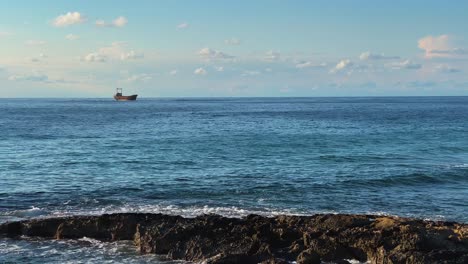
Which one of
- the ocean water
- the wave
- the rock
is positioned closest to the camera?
the rock

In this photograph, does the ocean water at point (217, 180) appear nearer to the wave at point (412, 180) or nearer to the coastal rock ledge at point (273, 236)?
the wave at point (412, 180)

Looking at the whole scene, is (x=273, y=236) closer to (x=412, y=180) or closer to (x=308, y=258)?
(x=308, y=258)

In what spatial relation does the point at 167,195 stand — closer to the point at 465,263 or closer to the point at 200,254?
the point at 200,254

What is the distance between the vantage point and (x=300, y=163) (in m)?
45.1

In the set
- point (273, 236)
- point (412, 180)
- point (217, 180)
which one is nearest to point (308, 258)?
point (273, 236)

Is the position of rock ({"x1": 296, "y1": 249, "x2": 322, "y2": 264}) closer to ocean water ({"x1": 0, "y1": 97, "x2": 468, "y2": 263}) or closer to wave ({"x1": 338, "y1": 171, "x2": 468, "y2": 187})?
ocean water ({"x1": 0, "y1": 97, "x2": 468, "y2": 263})

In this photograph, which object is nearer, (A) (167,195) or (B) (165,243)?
(B) (165,243)

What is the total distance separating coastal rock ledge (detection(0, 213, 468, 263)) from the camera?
61.6 ft

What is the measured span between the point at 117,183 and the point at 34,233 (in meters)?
12.5

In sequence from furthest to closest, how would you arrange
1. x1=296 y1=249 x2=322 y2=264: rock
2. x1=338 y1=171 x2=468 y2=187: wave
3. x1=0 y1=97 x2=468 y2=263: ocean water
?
x1=338 y1=171 x2=468 y2=187: wave → x1=0 y1=97 x2=468 y2=263: ocean water → x1=296 y1=249 x2=322 y2=264: rock

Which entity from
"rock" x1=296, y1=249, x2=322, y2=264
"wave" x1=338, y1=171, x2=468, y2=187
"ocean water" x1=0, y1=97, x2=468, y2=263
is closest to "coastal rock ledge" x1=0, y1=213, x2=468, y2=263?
"rock" x1=296, y1=249, x2=322, y2=264

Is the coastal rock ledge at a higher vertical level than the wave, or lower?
higher

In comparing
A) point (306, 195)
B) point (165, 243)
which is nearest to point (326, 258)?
point (165, 243)

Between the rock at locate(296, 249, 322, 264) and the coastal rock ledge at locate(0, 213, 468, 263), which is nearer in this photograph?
the rock at locate(296, 249, 322, 264)
